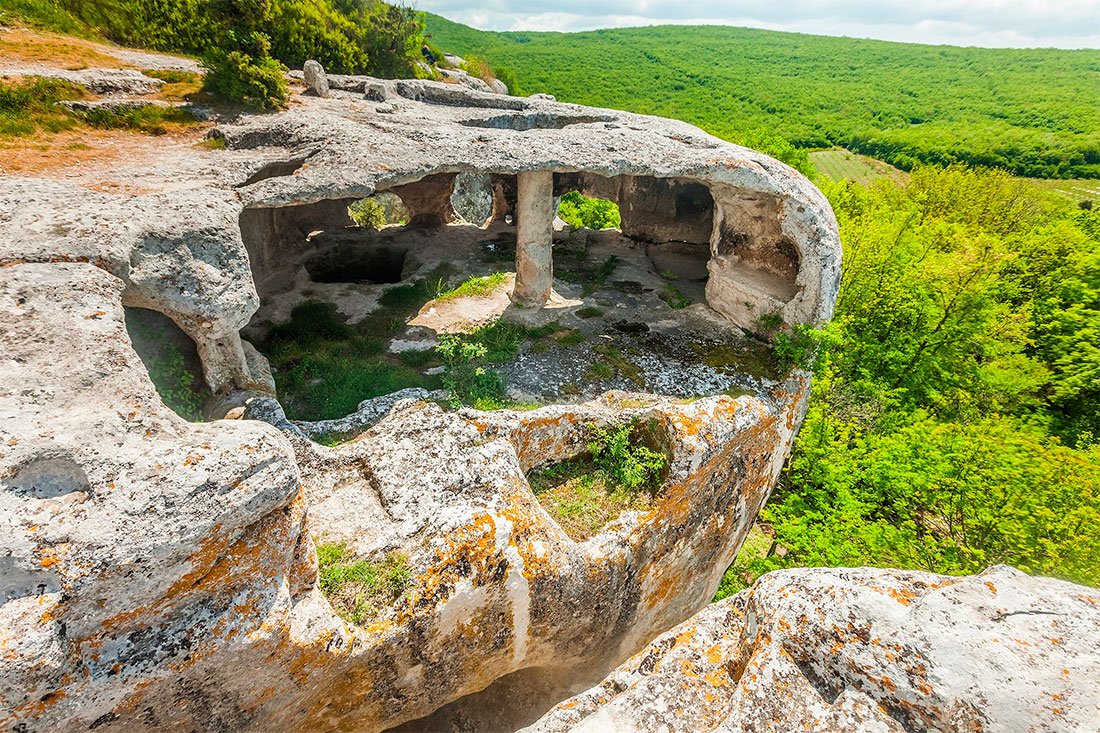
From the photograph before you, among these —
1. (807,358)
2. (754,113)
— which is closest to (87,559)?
(807,358)

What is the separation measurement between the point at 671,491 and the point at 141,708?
584 cm

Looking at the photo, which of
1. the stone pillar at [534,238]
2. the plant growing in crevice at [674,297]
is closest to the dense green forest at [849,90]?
the plant growing in crevice at [674,297]

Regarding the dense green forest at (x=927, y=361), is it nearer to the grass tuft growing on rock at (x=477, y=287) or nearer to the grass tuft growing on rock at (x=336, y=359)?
the grass tuft growing on rock at (x=336, y=359)

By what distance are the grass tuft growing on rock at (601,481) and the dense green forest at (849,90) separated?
21.3m

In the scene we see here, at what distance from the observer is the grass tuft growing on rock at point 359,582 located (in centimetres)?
516

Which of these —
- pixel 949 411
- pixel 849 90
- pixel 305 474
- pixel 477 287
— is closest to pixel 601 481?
pixel 305 474

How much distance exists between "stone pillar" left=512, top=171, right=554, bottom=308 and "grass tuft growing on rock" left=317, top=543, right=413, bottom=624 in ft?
23.0

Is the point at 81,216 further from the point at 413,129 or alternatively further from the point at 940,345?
the point at 940,345

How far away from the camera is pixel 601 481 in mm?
7473

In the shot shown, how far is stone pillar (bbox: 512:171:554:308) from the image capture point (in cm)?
1076

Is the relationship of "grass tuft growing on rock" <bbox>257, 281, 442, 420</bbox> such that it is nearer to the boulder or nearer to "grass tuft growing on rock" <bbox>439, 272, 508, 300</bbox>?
"grass tuft growing on rock" <bbox>439, 272, 508, 300</bbox>

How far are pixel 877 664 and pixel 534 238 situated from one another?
9.43 meters

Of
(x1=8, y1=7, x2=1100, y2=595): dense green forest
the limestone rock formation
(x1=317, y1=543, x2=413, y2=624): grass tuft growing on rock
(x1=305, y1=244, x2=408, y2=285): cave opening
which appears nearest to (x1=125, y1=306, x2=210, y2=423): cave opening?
the limestone rock formation

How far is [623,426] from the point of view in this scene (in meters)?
7.81
